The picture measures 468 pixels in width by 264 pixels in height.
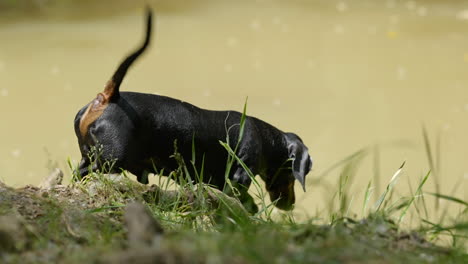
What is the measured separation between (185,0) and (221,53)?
2888mm

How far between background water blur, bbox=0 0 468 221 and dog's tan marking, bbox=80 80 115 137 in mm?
2001

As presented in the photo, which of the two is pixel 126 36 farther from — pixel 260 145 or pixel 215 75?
pixel 260 145

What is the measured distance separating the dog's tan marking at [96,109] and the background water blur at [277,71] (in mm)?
2001

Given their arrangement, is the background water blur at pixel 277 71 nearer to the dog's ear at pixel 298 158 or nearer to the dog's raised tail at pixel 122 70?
the dog's ear at pixel 298 158

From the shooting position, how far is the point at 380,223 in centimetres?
222

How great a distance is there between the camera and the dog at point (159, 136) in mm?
3561

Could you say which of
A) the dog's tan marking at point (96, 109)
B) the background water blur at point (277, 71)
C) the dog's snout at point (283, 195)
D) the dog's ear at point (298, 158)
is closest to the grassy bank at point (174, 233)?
the dog's tan marking at point (96, 109)

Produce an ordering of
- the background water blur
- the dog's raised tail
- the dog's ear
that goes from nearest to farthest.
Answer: the dog's raised tail, the dog's ear, the background water blur

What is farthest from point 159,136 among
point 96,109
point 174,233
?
point 174,233

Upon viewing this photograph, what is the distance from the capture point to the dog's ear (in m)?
4.34

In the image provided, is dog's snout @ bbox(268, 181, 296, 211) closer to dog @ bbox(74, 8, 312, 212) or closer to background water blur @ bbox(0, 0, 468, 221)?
dog @ bbox(74, 8, 312, 212)

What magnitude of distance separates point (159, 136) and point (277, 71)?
5.40m

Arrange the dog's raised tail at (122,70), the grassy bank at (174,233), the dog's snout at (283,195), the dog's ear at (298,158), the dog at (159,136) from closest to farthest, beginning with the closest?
the grassy bank at (174,233)
the dog's raised tail at (122,70)
the dog at (159,136)
the dog's ear at (298,158)
the dog's snout at (283,195)

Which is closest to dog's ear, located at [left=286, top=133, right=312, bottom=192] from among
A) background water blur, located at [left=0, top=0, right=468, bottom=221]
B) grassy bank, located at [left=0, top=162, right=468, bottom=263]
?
background water blur, located at [left=0, top=0, right=468, bottom=221]
